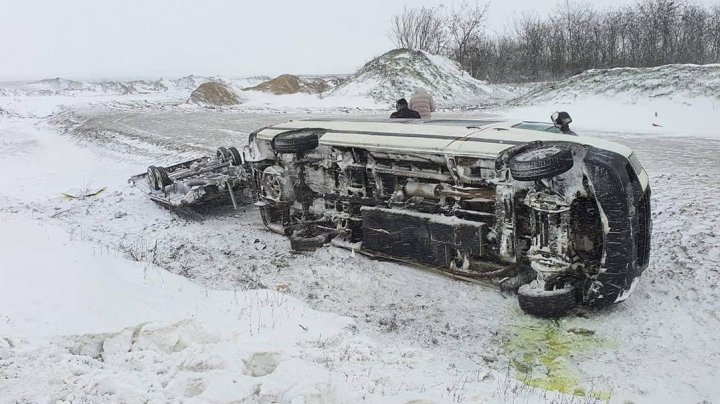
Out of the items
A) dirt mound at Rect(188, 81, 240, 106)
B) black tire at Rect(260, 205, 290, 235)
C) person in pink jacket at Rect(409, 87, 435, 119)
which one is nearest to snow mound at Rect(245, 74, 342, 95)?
dirt mound at Rect(188, 81, 240, 106)

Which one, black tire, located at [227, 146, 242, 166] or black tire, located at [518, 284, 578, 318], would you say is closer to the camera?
black tire, located at [518, 284, 578, 318]

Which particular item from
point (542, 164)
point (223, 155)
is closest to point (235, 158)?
point (223, 155)

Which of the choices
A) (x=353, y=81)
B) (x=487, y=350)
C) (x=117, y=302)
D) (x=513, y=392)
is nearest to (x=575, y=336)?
(x=487, y=350)

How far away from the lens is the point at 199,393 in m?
2.99

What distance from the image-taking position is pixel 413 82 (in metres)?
29.6

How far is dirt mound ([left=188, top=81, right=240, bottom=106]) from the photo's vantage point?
30.9 meters

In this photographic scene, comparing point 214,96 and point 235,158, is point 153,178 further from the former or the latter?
point 214,96

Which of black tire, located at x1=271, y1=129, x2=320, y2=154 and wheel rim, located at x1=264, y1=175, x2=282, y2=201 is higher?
black tire, located at x1=271, y1=129, x2=320, y2=154

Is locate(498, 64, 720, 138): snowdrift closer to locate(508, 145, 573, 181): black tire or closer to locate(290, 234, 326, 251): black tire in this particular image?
locate(508, 145, 573, 181): black tire

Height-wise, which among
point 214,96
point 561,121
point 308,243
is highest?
point 214,96

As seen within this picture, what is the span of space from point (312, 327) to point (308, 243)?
6.55ft

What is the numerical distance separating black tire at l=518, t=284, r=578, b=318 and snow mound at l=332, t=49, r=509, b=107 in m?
24.1

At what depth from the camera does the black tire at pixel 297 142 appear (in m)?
6.00

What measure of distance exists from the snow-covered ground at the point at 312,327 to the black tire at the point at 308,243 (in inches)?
4.9
